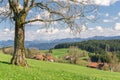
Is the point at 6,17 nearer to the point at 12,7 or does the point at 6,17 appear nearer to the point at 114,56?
the point at 12,7

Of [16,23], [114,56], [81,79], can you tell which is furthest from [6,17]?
[114,56]

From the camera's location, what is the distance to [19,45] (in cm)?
3791

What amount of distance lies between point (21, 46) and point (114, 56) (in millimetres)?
164676

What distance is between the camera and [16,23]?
3822 cm

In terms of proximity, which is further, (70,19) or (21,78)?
(70,19)

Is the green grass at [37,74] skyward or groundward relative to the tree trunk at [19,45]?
groundward

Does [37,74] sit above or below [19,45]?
below

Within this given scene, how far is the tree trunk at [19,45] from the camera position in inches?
1481

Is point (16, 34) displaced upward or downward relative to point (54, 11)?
downward

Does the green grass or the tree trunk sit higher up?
the tree trunk

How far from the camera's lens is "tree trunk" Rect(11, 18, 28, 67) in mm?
37625

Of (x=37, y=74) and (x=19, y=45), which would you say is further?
(x=19, y=45)

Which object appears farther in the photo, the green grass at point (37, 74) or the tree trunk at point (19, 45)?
the tree trunk at point (19, 45)

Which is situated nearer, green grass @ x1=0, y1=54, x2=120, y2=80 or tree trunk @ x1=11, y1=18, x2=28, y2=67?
green grass @ x1=0, y1=54, x2=120, y2=80
